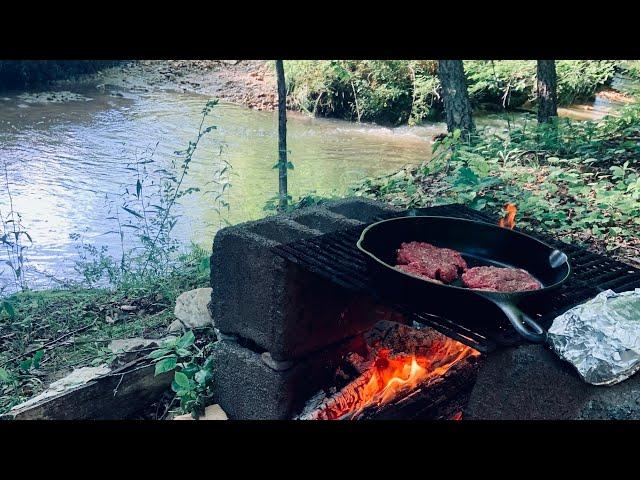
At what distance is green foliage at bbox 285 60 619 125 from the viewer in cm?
1189

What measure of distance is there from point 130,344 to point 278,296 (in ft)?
4.34

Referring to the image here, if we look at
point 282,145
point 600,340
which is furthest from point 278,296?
point 282,145

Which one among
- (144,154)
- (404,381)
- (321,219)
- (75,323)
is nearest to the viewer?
(404,381)

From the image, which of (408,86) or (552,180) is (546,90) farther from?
(408,86)

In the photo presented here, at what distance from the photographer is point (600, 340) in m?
1.67

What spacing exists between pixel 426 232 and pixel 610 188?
10.1 ft

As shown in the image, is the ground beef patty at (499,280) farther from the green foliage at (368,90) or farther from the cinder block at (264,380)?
the green foliage at (368,90)

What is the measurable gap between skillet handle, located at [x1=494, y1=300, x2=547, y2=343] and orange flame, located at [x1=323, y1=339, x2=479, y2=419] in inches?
47.4

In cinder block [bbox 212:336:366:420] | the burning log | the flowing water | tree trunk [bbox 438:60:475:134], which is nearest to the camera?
the burning log

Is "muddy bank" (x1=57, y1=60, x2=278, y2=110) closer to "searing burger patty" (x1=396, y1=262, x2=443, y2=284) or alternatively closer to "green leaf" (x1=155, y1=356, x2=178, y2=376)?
"green leaf" (x1=155, y1=356, x2=178, y2=376)

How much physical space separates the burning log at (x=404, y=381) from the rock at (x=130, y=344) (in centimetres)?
108

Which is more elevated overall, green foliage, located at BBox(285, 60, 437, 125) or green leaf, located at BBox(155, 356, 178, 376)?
green foliage, located at BBox(285, 60, 437, 125)

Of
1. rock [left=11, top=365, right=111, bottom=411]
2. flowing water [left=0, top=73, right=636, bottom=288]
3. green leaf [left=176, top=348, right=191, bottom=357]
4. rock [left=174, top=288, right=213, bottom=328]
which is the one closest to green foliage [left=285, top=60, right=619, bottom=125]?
flowing water [left=0, top=73, right=636, bottom=288]
